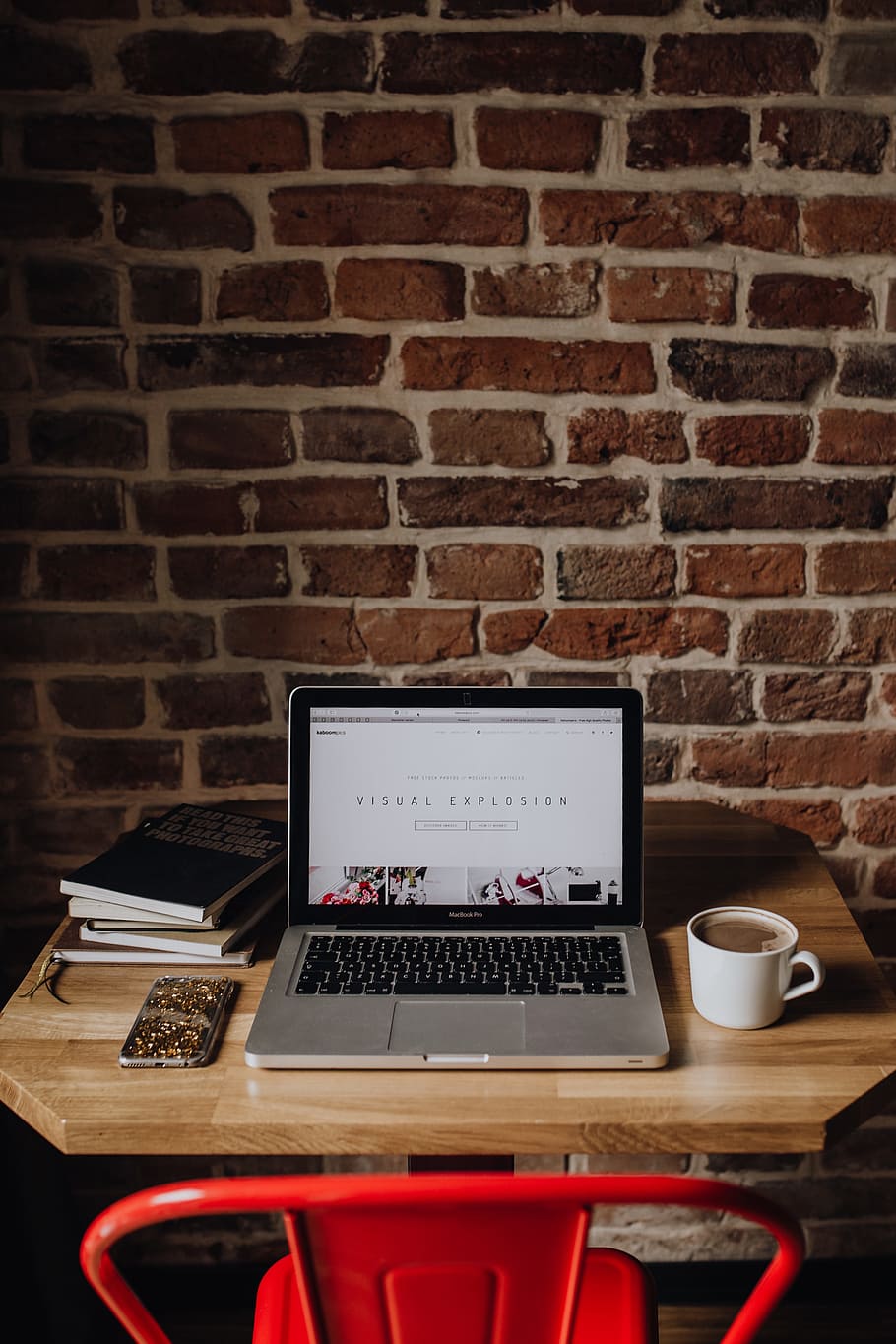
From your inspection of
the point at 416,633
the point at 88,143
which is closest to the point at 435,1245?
the point at 416,633

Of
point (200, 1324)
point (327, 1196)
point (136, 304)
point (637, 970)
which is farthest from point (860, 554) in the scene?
point (200, 1324)

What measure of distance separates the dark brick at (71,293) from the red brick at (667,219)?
0.56 meters

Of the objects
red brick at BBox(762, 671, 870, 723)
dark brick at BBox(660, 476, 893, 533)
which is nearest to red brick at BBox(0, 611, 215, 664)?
dark brick at BBox(660, 476, 893, 533)

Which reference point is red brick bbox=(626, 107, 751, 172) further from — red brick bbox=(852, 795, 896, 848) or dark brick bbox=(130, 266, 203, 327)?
red brick bbox=(852, 795, 896, 848)

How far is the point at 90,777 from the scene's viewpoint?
62.0 inches

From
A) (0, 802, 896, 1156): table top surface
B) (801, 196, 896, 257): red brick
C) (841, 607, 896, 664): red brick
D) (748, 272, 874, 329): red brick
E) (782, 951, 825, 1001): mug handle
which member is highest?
(801, 196, 896, 257): red brick

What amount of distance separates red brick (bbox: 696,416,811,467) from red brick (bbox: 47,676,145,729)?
0.84m

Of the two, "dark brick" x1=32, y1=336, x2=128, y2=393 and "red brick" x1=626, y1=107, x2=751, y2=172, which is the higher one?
"red brick" x1=626, y1=107, x2=751, y2=172

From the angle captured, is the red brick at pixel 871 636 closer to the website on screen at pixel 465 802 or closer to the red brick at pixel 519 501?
the red brick at pixel 519 501

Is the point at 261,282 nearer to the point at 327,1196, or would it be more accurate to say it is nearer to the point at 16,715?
the point at 16,715

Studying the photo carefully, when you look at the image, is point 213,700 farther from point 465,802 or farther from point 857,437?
point 857,437

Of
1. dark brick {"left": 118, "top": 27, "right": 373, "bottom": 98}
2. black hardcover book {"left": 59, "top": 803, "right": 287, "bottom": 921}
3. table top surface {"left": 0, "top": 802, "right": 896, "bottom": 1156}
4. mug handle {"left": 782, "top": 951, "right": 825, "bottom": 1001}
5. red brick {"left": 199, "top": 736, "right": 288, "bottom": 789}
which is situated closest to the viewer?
table top surface {"left": 0, "top": 802, "right": 896, "bottom": 1156}

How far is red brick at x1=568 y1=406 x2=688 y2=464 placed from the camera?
1.47 m

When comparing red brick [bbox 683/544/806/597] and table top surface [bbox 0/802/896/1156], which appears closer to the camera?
table top surface [bbox 0/802/896/1156]
